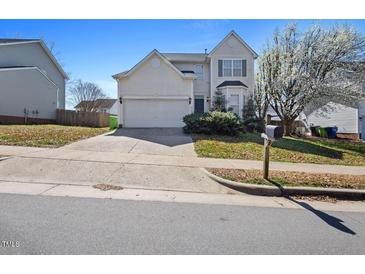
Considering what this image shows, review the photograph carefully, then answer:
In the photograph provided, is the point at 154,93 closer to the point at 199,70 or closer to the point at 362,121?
the point at 199,70

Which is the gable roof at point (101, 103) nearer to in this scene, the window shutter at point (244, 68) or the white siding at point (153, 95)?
the white siding at point (153, 95)

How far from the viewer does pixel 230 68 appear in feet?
73.7

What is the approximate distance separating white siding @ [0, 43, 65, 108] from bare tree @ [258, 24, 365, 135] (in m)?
21.9

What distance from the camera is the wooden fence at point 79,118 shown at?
82.8 ft

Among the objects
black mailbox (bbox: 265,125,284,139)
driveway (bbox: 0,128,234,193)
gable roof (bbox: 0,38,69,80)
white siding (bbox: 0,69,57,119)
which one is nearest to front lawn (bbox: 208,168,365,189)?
driveway (bbox: 0,128,234,193)

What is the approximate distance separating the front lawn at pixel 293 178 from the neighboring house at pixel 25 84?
18.9m

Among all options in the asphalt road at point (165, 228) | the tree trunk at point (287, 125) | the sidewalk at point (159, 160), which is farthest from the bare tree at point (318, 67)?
the asphalt road at point (165, 228)

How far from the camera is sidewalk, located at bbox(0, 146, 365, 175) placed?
846 cm

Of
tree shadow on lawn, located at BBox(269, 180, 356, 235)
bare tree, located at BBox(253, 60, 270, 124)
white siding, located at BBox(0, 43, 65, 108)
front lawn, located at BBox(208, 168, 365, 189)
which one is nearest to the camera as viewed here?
tree shadow on lawn, located at BBox(269, 180, 356, 235)

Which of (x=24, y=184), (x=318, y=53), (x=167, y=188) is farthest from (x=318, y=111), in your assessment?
(x=24, y=184)

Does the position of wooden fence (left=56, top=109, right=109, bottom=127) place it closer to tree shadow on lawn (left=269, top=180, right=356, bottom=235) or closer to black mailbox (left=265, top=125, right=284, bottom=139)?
black mailbox (left=265, top=125, right=284, bottom=139)

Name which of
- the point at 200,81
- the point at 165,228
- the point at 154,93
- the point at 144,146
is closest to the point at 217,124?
the point at 144,146

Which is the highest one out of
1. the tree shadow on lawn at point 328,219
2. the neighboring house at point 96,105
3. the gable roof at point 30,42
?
the gable roof at point 30,42

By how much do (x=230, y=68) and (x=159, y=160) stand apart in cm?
1589
